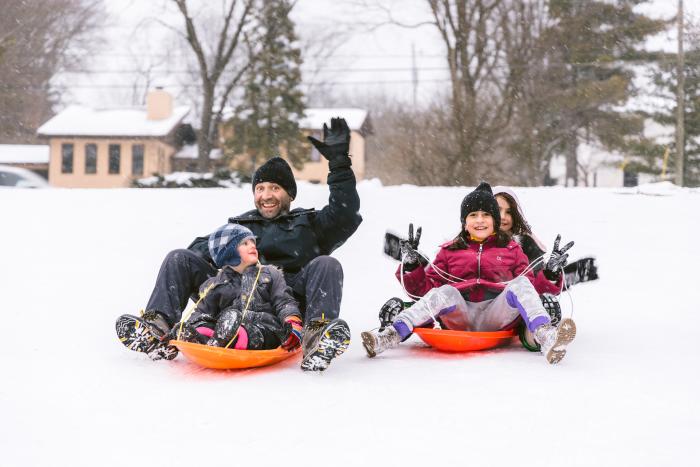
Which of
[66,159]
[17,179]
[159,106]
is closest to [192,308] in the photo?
[17,179]

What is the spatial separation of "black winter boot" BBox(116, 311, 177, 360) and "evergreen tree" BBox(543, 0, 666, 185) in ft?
49.6

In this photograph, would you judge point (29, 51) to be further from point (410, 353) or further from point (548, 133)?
point (410, 353)

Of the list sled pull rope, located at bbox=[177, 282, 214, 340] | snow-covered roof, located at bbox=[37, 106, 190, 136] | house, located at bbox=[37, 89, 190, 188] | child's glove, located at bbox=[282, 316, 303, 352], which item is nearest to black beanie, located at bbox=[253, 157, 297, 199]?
sled pull rope, located at bbox=[177, 282, 214, 340]

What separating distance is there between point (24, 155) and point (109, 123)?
189 inches

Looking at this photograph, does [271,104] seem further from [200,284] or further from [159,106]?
[200,284]

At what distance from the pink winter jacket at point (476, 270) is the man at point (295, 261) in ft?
1.38

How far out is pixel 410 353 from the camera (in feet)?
11.6

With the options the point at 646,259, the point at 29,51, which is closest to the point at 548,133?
the point at 646,259

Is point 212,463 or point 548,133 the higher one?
point 548,133

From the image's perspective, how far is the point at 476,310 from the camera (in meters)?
3.66

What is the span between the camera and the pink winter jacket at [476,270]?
12.1 ft

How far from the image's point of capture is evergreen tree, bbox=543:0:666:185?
1759 centimetres

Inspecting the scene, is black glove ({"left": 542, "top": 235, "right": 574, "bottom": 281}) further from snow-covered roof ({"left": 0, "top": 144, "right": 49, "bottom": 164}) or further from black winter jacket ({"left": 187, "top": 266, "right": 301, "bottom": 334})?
snow-covered roof ({"left": 0, "top": 144, "right": 49, "bottom": 164})

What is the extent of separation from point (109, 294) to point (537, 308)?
3.13 meters
